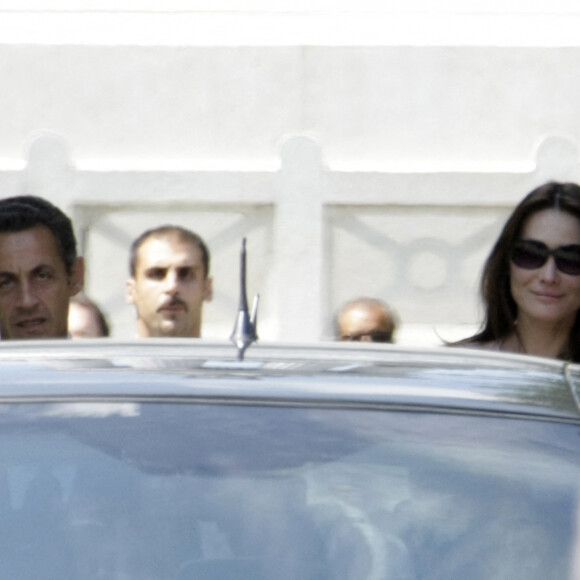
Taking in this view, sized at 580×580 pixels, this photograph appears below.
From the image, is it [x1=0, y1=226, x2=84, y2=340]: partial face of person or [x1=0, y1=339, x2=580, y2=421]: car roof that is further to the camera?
[x1=0, y1=226, x2=84, y2=340]: partial face of person

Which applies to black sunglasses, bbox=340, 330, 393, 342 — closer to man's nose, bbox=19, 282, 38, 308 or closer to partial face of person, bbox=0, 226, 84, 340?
partial face of person, bbox=0, 226, 84, 340

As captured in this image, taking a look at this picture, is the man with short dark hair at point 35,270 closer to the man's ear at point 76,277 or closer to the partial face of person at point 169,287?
the man's ear at point 76,277

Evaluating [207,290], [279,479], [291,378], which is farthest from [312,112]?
[279,479]

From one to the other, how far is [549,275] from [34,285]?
1399 mm

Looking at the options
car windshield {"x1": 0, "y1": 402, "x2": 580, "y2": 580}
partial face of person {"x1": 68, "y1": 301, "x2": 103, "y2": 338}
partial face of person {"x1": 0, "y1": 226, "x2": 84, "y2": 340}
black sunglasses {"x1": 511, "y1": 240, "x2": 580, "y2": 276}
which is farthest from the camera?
partial face of person {"x1": 68, "y1": 301, "x2": 103, "y2": 338}

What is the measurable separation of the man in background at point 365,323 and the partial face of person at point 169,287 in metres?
0.98

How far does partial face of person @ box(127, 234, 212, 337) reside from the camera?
6.24 meters

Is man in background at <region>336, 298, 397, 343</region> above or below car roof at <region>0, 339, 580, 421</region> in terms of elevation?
above

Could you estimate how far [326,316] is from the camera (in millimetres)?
11039

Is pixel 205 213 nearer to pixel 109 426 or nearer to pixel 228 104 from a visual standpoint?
pixel 228 104

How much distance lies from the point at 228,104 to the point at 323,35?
735mm

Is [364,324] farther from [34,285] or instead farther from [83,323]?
[34,285]

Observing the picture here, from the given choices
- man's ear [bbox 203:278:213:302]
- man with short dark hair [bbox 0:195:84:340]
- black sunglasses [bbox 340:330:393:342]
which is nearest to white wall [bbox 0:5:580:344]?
black sunglasses [bbox 340:330:393:342]

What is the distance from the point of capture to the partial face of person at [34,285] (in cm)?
500
